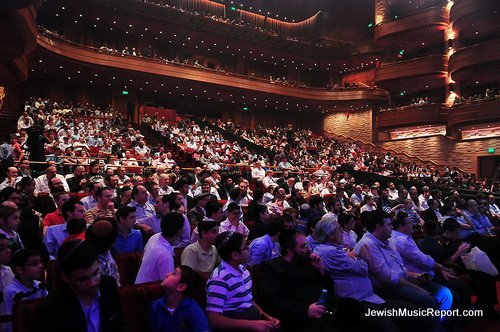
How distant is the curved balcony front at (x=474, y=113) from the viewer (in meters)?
17.6

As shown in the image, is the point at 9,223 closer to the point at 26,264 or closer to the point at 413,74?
the point at 26,264

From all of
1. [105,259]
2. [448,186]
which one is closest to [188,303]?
[105,259]

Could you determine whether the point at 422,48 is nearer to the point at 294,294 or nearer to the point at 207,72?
the point at 207,72

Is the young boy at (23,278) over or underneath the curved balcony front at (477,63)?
underneath

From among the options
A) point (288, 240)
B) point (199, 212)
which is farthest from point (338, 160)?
point (288, 240)

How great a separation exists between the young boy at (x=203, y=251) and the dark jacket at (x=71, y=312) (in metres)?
1.13

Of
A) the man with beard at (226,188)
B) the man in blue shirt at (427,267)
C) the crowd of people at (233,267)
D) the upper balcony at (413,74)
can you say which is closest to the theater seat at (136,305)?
the crowd of people at (233,267)

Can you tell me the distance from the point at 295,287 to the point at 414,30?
2301 cm

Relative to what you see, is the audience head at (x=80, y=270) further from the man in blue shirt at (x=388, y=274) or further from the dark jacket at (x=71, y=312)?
the man in blue shirt at (x=388, y=274)

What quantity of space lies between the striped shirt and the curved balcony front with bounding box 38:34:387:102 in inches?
578

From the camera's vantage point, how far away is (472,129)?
65.5ft

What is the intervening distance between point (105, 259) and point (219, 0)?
24907 mm

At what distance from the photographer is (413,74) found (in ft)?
71.2

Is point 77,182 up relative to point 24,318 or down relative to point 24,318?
up
